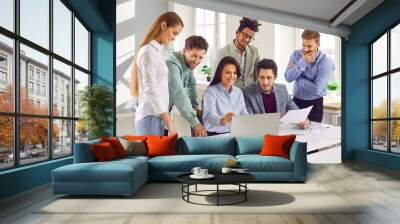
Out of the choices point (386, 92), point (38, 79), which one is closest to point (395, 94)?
point (386, 92)

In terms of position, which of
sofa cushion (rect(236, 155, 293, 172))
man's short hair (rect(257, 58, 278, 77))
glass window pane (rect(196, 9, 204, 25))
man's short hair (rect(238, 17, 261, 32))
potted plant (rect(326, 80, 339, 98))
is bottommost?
sofa cushion (rect(236, 155, 293, 172))

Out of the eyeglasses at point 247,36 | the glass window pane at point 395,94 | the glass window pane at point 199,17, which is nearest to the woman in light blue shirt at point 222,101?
the eyeglasses at point 247,36

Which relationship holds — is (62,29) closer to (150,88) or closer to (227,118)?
(150,88)

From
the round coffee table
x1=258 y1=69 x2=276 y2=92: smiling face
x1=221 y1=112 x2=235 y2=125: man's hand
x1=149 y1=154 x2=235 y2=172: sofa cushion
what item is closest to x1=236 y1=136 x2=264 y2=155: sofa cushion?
x1=149 y1=154 x2=235 y2=172: sofa cushion

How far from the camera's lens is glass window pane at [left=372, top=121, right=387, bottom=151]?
8867 mm

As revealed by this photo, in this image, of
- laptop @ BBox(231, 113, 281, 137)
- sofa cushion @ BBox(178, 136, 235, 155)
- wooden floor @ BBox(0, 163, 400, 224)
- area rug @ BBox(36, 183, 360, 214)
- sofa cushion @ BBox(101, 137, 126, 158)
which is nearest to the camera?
wooden floor @ BBox(0, 163, 400, 224)

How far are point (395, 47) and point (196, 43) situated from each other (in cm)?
444

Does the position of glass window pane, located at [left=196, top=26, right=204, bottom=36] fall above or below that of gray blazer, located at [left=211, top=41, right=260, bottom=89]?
above

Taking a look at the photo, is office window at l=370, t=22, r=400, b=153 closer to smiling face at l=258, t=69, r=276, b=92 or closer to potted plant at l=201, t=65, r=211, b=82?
smiling face at l=258, t=69, r=276, b=92

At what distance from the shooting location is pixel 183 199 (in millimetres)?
4910

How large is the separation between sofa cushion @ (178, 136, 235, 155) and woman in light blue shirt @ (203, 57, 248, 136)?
2.26 m

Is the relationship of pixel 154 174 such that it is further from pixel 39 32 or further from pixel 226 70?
pixel 226 70

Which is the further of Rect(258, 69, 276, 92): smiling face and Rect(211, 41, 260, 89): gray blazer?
Rect(258, 69, 276, 92): smiling face

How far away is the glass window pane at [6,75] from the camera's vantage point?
16.6ft
